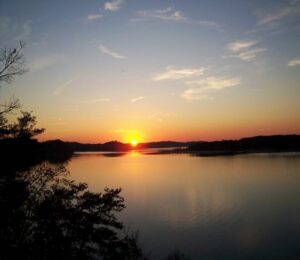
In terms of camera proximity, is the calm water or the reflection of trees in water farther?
the calm water

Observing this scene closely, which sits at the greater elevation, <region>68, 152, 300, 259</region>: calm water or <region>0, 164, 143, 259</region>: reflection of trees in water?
<region>0, 164, 143, 259</region>: reflection of trees in water

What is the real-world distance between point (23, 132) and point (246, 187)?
4594 centimetres

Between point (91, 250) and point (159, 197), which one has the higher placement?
point (91, 250)

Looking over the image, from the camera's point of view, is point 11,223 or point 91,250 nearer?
point 11,223

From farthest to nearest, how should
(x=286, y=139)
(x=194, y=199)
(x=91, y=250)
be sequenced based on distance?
(x=286, y=139), (x=194, y=199), (x=91, y=250)

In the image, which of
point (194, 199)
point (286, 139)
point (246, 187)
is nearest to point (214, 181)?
point (246, 187)

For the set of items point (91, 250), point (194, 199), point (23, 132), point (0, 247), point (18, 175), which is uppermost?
point (23, 132)

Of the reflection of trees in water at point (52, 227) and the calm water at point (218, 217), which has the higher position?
the reflection of trees in water at point (52, 227)

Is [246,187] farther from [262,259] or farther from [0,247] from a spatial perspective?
[0,247]

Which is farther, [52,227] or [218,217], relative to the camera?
[218,217]

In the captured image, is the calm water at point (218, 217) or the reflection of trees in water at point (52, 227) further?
the calm water at point (218, 217)

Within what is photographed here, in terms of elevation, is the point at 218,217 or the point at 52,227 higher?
the point at 52,227

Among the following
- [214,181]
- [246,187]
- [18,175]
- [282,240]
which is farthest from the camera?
[214,181]

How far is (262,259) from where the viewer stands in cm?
2161
